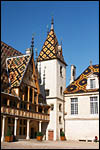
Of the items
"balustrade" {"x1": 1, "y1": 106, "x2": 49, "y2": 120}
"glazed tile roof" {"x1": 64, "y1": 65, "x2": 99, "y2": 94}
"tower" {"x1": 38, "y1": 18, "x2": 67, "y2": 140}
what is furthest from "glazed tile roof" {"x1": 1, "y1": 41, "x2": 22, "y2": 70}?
"glazed tile roof" {"x1": 64, "y1": 65, "x2": 99, "y2": 94}

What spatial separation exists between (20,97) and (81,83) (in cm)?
1086

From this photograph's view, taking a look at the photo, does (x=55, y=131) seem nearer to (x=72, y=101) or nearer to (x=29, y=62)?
(x=72, y=101)

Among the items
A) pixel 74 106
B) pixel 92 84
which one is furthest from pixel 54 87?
pixel 92 84

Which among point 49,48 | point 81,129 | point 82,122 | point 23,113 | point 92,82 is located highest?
point 49,48

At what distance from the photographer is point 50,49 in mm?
31734

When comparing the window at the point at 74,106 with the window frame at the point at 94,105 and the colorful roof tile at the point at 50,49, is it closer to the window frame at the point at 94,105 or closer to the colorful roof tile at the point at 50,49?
the window frame at the point at 94,105

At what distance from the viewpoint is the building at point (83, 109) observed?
28225 mm

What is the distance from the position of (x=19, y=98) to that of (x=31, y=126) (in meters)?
6.26

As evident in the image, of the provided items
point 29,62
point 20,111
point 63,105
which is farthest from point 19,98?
point 63,105

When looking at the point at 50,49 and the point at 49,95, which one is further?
the point at 50,49

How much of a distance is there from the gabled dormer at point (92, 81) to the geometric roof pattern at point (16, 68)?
922cm

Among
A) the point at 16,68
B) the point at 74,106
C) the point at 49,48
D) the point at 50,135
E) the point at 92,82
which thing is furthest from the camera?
the point at 49,48

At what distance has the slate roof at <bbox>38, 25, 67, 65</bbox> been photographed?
31108mm

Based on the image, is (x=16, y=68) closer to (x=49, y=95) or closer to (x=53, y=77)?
(x=53, y=77)
